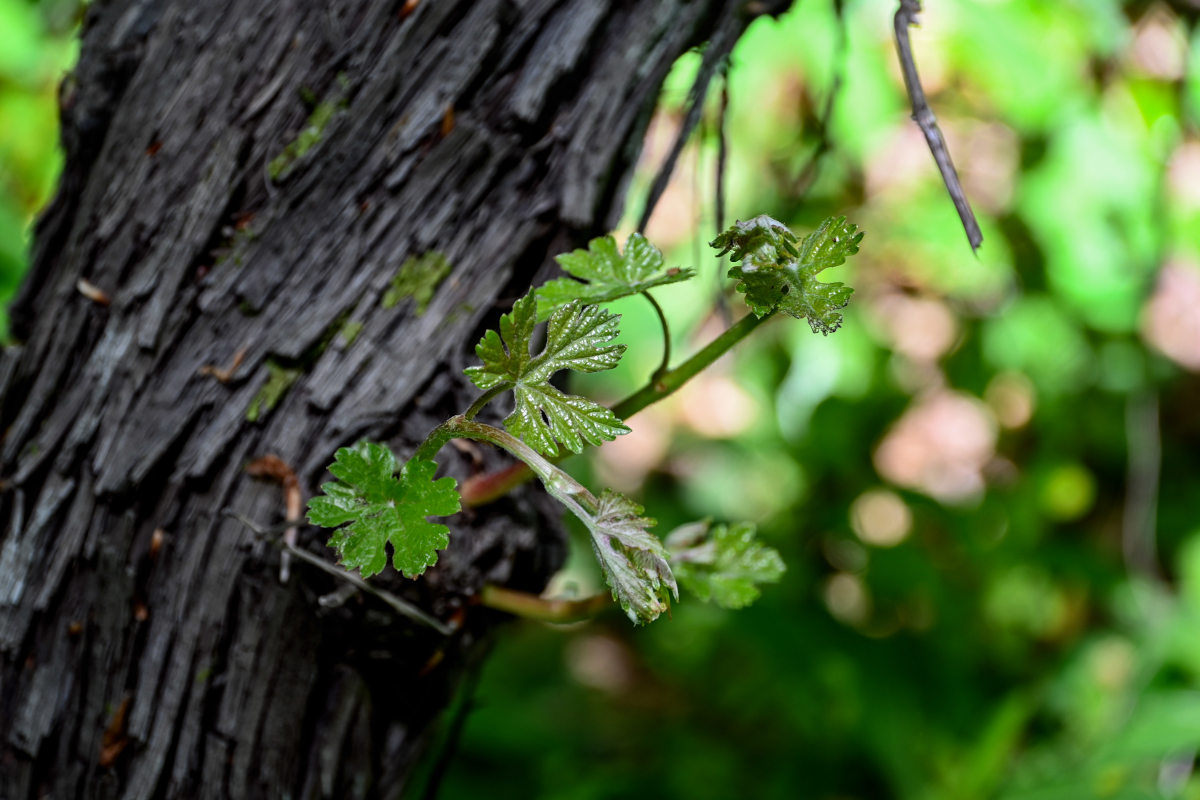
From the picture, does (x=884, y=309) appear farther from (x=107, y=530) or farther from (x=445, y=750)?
(x=107, y=530)

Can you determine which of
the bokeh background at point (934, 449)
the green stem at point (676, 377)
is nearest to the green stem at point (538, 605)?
the green stem at point (676, 377)

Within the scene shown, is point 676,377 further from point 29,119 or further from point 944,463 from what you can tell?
point 29,119

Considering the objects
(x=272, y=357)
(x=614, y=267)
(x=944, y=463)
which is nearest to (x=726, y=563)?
(x=614, y=267)

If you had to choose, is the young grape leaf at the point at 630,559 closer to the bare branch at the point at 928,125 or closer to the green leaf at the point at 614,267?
the green leaf at the point at 614,267

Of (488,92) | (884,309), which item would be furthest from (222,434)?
(884,309)

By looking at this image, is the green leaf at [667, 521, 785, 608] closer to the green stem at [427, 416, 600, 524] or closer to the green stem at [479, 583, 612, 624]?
the green stem at [479, 583, 612, 624]
